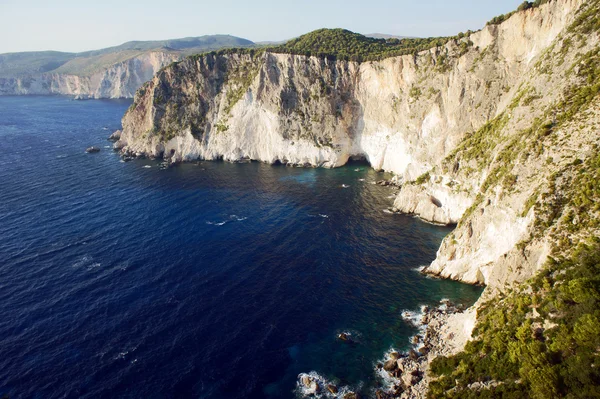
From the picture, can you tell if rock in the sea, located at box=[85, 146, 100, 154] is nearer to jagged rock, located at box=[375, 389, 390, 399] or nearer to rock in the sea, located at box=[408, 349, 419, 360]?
rock in the sea, located at box=[408, 349, 419, 360]

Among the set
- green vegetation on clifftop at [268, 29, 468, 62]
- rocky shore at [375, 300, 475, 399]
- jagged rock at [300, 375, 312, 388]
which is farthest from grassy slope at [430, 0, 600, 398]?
green vegetation on clifftop at [268, 29, 468, 62]

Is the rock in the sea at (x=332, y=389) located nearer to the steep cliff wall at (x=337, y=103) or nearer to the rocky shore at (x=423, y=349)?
the rocky shore at (x=423, y=349)

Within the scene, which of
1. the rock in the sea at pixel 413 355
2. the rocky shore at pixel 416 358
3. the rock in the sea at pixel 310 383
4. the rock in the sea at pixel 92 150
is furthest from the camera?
the rock in the sea at pixel 92 150

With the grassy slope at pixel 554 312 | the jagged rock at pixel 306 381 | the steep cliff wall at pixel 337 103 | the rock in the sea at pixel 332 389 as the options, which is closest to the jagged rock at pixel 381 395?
the rock in the sea at pixel 332 389

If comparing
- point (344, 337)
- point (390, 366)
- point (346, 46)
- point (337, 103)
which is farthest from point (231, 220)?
point (346, 46)

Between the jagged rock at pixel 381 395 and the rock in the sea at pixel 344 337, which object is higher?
the rock in the sea at pixel 344 337

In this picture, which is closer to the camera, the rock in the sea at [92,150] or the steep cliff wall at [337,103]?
the steep cliff wall at [337,103]

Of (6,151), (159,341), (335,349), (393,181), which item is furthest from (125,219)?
(6,151)

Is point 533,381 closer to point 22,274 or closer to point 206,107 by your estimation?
point 22,274
